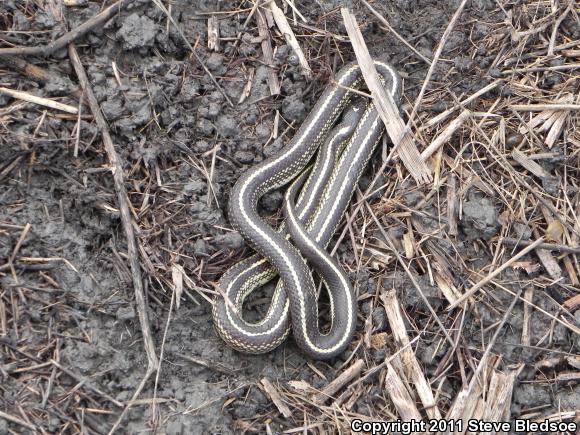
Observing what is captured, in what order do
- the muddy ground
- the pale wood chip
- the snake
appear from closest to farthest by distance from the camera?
1. the muddy ground
2. the snake
3. the pale wood chip

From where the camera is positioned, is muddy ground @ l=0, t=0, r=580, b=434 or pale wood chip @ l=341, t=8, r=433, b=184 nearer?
muddy ground @ l=0, t=0, r=580, b=434

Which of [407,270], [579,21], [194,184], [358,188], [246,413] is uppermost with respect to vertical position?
[579,21]

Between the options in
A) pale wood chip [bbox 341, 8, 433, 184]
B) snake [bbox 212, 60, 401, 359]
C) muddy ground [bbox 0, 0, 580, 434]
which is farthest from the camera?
pale wood chip [bbox 341, 8, 433, 184]

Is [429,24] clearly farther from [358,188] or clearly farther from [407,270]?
[407,270]

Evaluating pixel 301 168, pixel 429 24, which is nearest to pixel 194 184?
pixel 301 168

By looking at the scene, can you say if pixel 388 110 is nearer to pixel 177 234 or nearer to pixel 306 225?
pixel 306 225
